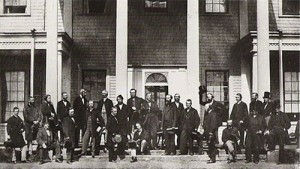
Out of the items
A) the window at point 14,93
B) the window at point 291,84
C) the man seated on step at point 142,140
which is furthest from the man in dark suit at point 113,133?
the window at point 291,84

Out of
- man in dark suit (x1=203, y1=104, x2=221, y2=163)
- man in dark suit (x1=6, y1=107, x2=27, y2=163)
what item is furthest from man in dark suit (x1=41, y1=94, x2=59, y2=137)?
man in dark suit (x1=203, y1=104, x2=221, y2=163)

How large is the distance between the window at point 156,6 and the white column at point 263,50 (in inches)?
207

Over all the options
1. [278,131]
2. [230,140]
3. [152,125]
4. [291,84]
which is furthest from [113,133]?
[291,84]

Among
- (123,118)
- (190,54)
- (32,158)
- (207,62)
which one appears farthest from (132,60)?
(32,158)

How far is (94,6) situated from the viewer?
2292 cm

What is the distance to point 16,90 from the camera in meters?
22.5

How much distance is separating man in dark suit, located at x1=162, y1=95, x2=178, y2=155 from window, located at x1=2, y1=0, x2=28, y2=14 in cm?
924

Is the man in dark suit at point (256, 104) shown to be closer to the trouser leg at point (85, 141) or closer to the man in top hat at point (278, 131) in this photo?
the man in top hat at point (278, 131)

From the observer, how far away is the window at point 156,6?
75.4 feet

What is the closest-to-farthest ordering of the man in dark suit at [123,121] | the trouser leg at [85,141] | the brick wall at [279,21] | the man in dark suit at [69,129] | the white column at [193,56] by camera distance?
1. the man in dark suit at [69,129]
2. the man in dark suit at [123,121]
3. the trouser leg at [85,141]
4. the white column at [193,56]
5. the brick wall at [279,21]

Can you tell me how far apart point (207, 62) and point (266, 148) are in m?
7.20

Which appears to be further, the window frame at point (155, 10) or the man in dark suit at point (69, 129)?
the window frame at point (155, 10)

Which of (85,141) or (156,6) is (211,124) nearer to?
(85,141)

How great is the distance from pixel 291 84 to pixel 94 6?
9.53m
